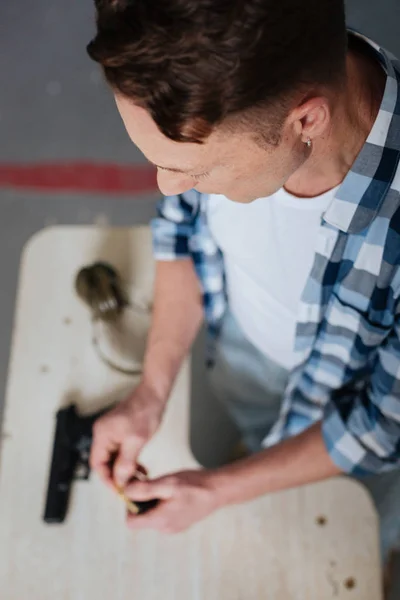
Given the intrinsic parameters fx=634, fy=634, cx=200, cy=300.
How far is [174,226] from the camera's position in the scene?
2.79 feet

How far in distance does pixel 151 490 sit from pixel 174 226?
0.34 m

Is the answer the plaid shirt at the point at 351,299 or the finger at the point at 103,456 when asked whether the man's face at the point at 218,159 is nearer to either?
the plaid shirt at the point at 351,299

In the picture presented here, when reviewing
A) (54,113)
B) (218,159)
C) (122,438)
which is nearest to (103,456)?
(122,438)

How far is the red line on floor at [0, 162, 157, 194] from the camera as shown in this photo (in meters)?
1.68

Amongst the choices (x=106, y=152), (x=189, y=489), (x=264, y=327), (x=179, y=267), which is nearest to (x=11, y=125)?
(x=106, y=152)

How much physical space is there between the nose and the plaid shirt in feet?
0.46

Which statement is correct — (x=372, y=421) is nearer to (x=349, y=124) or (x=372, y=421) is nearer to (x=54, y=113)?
(x=349, y=124)

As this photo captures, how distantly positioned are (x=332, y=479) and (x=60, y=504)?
350 mm

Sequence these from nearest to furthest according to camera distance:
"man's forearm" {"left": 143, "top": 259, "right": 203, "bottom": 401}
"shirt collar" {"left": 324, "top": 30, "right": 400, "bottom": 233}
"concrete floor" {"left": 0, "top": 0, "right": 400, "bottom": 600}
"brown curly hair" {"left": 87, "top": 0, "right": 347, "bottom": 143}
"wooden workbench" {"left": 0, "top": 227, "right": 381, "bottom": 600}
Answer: "brown curly hair" {"left": 87, "top": 0, "right": 347, "bottom": 143} → "shirt collar" {"left": 324, "top": 30, "right": 400, "bottom": 233} → "wooden workbench" {"left": 0, "top": 227, "right": 381, "bottom": 600} → "man's forearm" {"left": 143, "top": 259, "right": 203, "bottom": 401} → "concrete floor" {"left": 0, "top": 0, "right": 400, "bottom": 600}

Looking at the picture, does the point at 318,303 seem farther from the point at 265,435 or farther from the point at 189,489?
the point at 265,435

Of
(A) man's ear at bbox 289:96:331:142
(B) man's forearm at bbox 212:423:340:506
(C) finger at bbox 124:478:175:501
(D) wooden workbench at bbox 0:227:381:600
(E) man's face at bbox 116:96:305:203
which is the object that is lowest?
(D) wooden workbench at bbox 0:227:381:600

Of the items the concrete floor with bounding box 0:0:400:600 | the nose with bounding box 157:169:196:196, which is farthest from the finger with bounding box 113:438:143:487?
the concrete floor with bounding box 0:0:400:600

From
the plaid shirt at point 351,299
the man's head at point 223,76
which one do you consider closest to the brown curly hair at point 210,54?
the man's head at point 223,76

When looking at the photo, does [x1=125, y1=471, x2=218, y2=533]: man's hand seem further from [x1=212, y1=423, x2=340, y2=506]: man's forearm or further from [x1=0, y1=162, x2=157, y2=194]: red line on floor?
[x1=0, y1=162, x2=157, y2=194]: red line on floor
